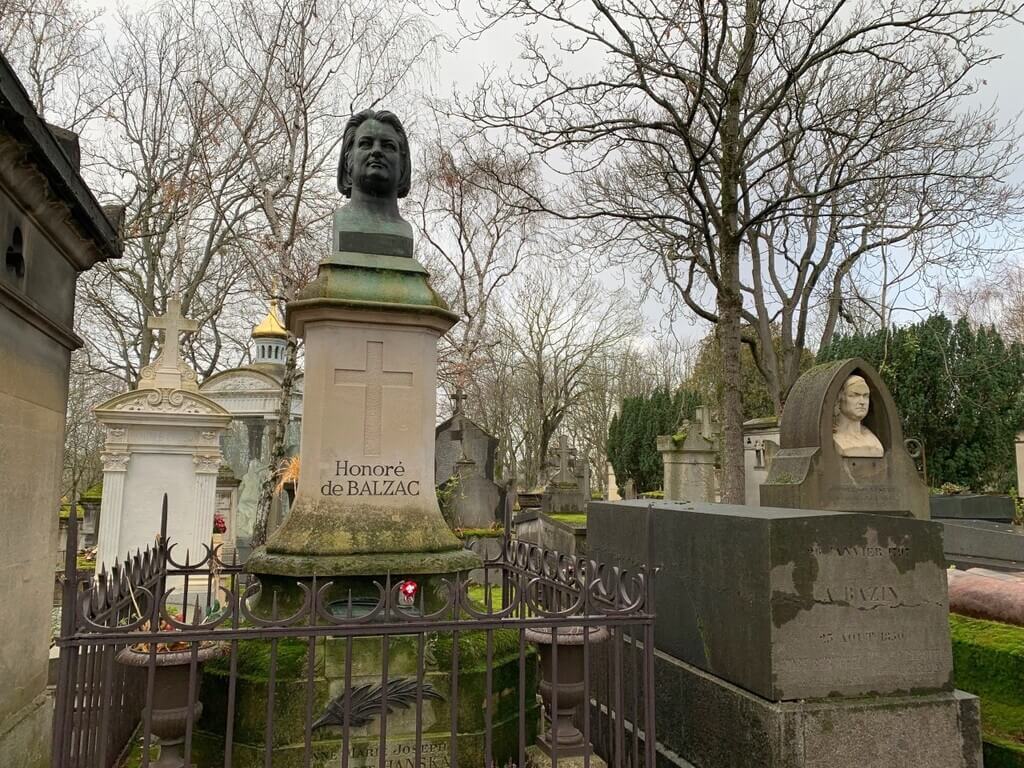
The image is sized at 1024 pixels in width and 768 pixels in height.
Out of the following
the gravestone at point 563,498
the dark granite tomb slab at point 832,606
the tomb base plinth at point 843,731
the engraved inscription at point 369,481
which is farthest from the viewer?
the gravestone at point 563,498

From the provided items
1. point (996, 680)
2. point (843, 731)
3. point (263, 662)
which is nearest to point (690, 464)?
point (996, 680)

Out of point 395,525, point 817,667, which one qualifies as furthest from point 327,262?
point 817,667

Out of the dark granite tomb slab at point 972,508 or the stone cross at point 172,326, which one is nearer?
the stone cross at point 172,326

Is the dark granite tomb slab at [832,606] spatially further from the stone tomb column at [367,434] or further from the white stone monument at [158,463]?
the white stone monument at [158,463]

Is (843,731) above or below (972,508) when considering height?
below

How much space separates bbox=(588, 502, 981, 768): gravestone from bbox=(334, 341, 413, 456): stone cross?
225 cm

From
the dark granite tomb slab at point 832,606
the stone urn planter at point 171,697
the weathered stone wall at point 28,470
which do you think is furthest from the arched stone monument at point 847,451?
the weathered stone wall at point 28,470

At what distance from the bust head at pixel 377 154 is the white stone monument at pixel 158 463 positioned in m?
6.29

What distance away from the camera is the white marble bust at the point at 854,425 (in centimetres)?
915

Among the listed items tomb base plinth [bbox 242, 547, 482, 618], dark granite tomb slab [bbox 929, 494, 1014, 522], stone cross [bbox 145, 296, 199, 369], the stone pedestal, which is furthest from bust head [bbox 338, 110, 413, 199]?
dark granite tomb slab [bbox 929, 494, 1014, 522]

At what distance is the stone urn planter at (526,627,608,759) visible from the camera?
11.5ft

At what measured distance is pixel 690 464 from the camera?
2030 centimetres

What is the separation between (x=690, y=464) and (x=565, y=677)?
56.9 feet

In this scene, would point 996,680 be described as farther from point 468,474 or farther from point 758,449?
point 468,474
